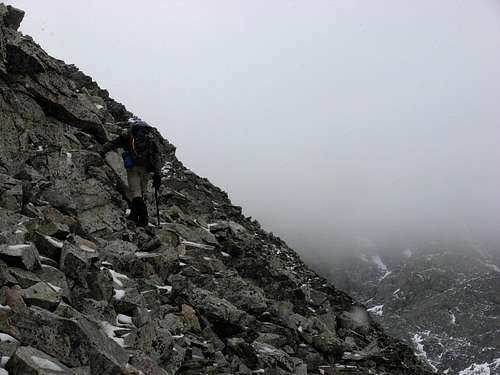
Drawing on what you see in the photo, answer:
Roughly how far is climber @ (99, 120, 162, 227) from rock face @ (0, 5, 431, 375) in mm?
568

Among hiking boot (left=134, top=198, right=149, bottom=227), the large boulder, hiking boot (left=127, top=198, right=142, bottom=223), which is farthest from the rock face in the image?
hiking boot (left=127, top=198, right=142, bottom=223)

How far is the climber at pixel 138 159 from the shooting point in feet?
54.3

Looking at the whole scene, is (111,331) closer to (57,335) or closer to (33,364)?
(57,335)

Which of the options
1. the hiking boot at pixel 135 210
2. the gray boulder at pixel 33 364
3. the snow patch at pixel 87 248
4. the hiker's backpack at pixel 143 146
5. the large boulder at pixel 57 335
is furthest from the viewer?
the hiking boot at pixel 135 210

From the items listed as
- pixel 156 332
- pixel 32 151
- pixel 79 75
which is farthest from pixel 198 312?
pixel 79 75

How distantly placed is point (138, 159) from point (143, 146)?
42 cm

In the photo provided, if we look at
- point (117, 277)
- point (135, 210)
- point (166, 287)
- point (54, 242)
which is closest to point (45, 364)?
Result: point (54, 242)

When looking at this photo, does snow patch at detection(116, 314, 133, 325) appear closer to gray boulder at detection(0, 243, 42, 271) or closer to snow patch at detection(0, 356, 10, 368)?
gray boulder at detection(0, 243, 42, 271)

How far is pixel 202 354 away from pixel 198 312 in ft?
5.96

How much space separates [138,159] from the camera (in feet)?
54.3

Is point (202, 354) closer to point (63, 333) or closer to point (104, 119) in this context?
point (63, 333)

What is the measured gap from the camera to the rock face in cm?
844

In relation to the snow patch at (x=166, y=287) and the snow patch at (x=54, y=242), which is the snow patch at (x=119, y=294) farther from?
the snow patch at (x=166, y=287)

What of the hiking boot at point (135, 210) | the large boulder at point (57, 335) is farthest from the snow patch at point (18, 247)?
the hiking boot at point (135, 210)
